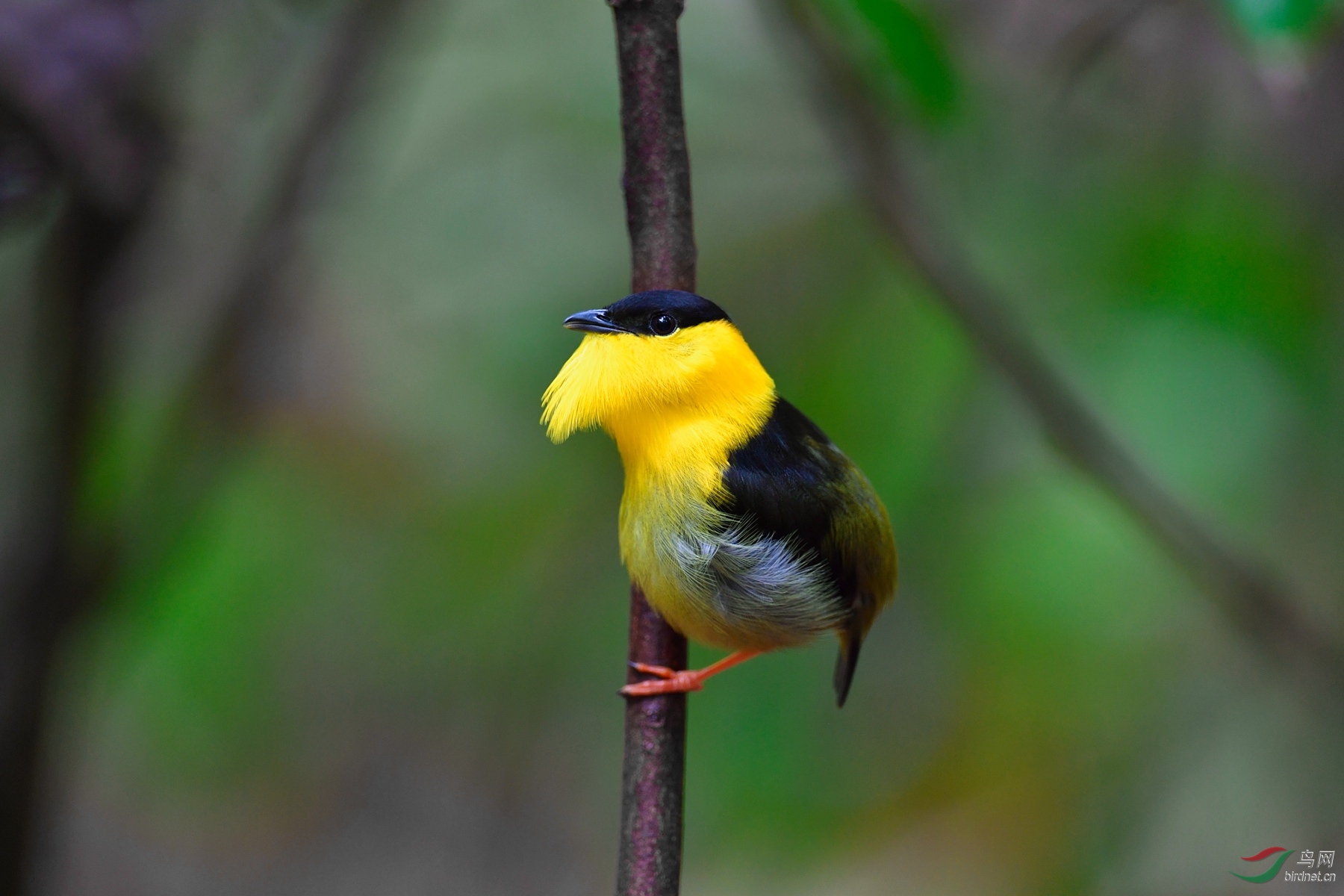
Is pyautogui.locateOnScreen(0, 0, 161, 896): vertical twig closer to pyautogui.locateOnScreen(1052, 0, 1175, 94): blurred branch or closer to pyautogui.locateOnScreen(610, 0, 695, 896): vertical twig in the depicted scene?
pyautogui.locateOnScreen(610, 0, 695, 896): vertical twig

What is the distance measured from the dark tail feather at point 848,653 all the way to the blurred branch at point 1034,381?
893 mm

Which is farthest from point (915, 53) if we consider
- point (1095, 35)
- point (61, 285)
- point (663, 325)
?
point (61, 285)

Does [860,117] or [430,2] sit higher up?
[430,2]

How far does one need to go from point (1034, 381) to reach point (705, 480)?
135 centimetres

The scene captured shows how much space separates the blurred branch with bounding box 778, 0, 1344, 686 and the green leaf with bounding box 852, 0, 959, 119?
0.67 meters

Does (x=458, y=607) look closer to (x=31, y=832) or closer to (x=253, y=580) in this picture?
(x=253, y=580)

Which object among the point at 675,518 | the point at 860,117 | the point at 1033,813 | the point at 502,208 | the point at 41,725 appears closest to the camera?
the point at 675,518

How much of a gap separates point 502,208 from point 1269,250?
2746 mm

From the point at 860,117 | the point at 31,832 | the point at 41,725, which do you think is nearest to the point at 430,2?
the point at 860,117

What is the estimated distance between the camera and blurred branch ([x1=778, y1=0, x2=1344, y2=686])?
2762mm

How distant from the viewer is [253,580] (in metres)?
3.24

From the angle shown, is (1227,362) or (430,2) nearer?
(1227,362)

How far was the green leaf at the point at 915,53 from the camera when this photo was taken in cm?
192

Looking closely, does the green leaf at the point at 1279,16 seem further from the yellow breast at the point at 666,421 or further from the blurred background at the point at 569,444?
the yellow breast at the point at 666,421
